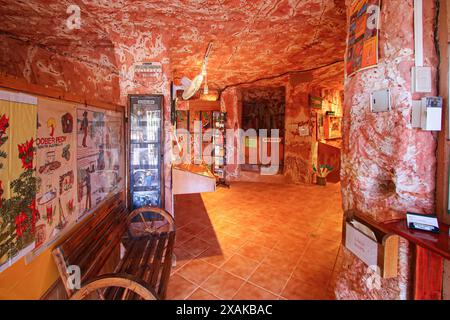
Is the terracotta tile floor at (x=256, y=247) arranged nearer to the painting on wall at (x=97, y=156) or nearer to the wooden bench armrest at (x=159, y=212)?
the wooden bench armrest at (x=159, y=212)

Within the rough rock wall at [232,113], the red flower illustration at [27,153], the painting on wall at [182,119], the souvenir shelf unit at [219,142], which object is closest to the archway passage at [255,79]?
the red flower illustration at [27,153]

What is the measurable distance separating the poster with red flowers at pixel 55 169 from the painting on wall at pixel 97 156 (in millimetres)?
110

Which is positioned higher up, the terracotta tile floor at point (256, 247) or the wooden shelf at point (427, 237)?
the wooden shelf at point (427, 237)

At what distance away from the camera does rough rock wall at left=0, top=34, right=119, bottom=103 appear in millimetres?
3098

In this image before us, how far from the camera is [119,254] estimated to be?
2537 millimetres

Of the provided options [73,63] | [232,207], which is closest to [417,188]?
[232,207]

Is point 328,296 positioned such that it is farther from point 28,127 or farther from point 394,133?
point 28,127

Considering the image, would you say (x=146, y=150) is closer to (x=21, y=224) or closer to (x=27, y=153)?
(x=27, y=153)

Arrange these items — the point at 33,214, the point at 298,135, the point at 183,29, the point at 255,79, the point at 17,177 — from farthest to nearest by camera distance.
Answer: the point at 298,135, the point at 255,79, the point at 183,29, the point at 33,214, the point at 17,177

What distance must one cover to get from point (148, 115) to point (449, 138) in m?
2.65

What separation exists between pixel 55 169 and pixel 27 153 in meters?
0.28

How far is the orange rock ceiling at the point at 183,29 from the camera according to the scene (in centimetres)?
229

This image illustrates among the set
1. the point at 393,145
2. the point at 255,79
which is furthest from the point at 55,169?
the point at 255,79

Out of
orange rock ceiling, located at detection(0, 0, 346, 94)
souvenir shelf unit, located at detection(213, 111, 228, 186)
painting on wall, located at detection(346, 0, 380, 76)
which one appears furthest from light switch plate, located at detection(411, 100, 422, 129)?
souvenir shelf unit, located at detection(213, 111, 228, 186)
